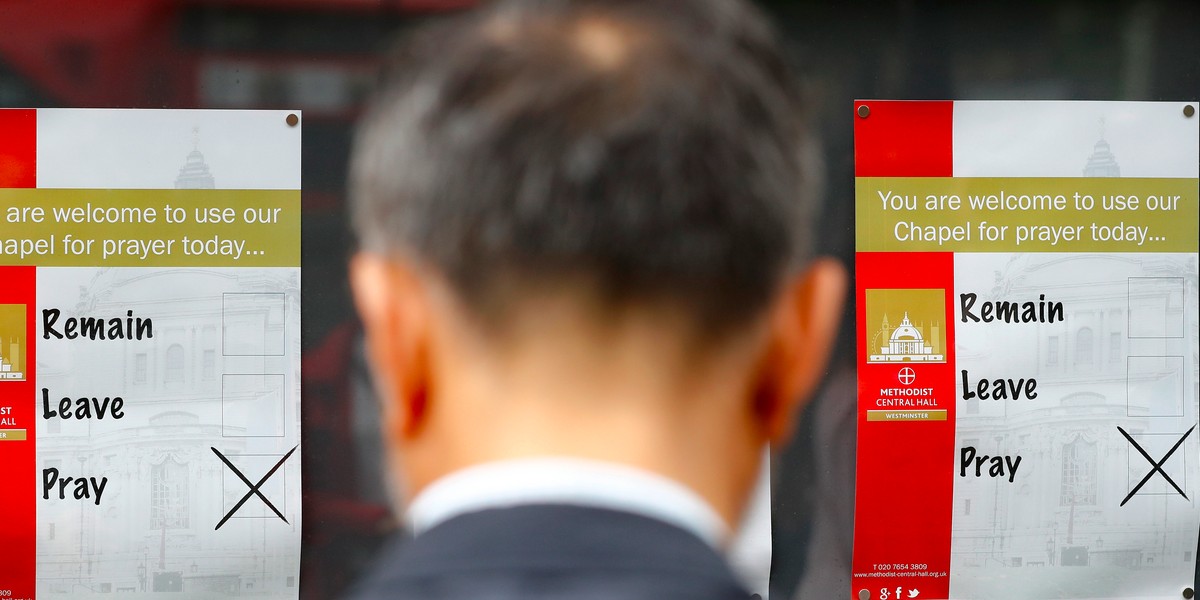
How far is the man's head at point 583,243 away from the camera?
2.04 ft

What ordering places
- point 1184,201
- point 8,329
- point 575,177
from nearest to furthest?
1. point 575,177
2. point 8,329
3. point 1184,201

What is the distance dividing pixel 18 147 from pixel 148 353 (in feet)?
1.57

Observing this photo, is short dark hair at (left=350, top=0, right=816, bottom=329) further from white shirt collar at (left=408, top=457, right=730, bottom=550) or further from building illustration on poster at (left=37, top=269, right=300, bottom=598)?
building illustration on poster at (left=37, top=269, right=300, bottom=598)

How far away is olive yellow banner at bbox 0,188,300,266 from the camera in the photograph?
2.12 m

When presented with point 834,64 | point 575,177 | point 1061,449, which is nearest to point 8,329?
point 834,64

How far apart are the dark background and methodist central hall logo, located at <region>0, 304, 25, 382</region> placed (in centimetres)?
42

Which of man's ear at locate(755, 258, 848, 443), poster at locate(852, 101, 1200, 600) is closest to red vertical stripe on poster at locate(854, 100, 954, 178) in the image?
poster at locate(852, 101, 1200, 600)

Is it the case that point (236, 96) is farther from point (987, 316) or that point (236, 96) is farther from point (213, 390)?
point (987, 316)

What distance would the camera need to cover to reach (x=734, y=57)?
2.19 ft

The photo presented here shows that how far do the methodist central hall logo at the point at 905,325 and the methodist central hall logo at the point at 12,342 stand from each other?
1.70 metres

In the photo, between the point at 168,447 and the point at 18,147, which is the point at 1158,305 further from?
the point at 18,147

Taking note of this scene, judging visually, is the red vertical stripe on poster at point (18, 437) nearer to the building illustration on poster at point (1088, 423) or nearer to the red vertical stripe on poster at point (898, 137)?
the red vertical stripe on poster at point (898, 137)

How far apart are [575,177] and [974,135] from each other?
5.98ft

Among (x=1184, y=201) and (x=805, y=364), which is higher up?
(x=1184, y=201)
